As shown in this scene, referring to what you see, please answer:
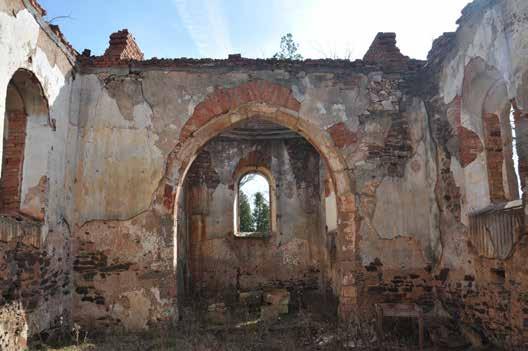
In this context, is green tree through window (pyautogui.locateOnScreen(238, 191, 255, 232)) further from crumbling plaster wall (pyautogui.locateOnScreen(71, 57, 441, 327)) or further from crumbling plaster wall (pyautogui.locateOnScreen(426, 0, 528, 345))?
crumbling plaster wall (pyautogui.locateOnScreen(426, 0, 528, 345))

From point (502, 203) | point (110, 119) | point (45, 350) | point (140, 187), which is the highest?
point (110, 119)

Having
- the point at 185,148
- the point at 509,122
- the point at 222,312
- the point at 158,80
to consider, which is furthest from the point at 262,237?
the point at 509,122

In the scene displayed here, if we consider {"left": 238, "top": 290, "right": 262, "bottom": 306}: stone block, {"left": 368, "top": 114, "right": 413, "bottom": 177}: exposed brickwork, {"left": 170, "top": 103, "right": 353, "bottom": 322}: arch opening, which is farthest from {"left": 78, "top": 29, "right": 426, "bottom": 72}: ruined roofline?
{"left": 238, "top": 290, "right": 262, "bottom": 306}: stone block

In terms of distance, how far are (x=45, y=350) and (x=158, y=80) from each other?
456cm

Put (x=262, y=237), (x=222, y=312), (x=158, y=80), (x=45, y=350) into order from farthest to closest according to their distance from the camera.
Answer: (x=262, y=237) → (x=222, y=312) → (x=158, y=80) → (x=45, y=350)

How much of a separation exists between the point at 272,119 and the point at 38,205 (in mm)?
4061

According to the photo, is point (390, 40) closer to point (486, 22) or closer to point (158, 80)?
point (486, 22)

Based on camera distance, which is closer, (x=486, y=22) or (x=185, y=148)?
(x=486, y=22)

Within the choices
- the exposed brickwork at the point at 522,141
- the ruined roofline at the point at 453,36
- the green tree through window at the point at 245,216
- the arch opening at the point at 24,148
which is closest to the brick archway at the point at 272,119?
the arch opening at the point at 24,148

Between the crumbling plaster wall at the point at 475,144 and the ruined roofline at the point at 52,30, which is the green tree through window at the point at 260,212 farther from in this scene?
the ruined roofline at the point at 52,30

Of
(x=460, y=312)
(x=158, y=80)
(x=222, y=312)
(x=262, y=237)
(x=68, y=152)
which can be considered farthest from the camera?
(x=262, y=237)

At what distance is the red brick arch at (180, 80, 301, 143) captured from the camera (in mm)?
7570

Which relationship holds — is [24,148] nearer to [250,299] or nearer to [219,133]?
[219,133]

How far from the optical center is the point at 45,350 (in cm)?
571
